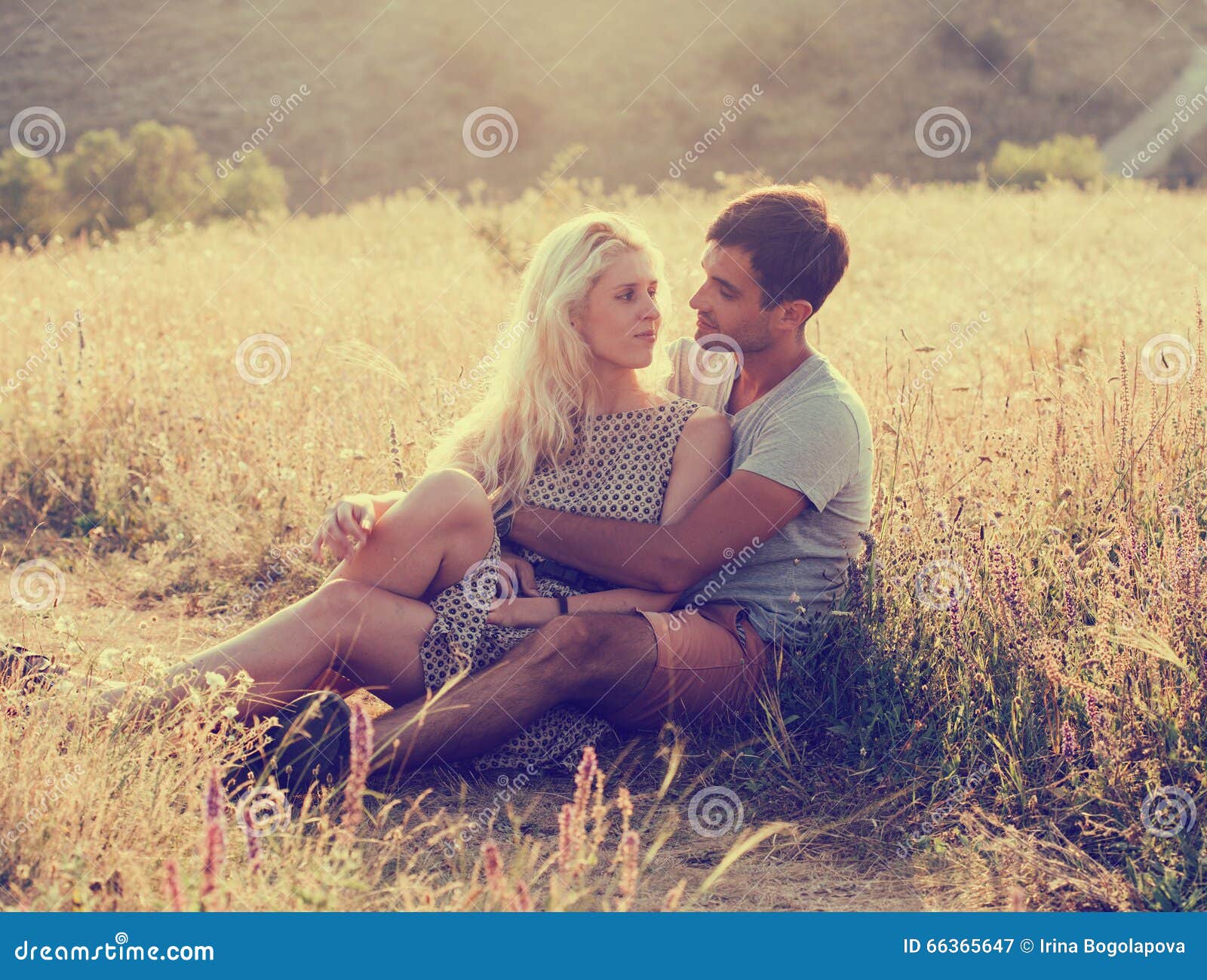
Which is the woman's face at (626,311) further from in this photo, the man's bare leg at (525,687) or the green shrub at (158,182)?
the green shrub at (158,182)

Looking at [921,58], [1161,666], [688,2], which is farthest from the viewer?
[688,2]

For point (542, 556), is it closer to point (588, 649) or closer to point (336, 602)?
point (588, 649)

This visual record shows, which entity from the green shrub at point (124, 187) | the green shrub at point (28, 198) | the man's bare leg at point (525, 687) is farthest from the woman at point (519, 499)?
the green shrub at point (28, 198)

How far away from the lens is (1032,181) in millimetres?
17406

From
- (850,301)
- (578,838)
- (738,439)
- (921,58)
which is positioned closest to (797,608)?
(738,439)

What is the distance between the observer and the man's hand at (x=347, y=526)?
10.3 ft

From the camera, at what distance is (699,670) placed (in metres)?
3.21

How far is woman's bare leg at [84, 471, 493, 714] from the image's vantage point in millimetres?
3057

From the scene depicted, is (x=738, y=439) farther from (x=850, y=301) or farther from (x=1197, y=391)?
(x=850, y=301)

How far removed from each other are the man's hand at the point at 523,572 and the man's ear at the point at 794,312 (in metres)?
1.03

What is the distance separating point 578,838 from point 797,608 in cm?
157

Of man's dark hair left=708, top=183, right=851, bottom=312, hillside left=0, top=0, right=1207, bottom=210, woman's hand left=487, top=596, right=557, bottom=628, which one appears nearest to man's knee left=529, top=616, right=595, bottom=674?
woman's hand left=487, top=596, right=557, bottom=628

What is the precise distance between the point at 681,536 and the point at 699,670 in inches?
14.3
